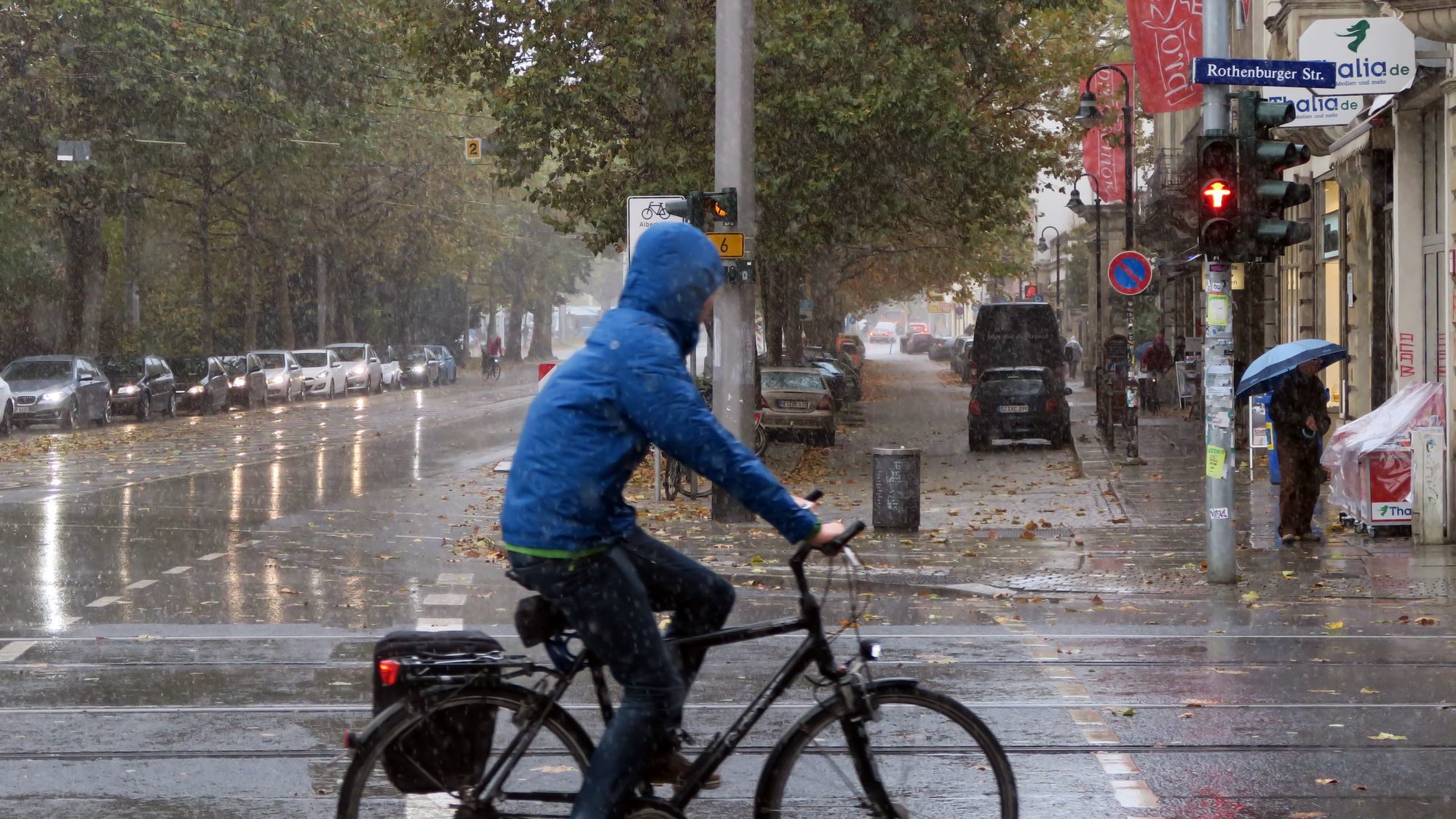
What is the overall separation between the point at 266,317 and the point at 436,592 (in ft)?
189

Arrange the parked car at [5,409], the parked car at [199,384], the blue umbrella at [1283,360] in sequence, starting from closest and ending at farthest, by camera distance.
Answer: the blue umbrella at [1283,360] → the parked car at [5,409] → the parked car at [199,384]

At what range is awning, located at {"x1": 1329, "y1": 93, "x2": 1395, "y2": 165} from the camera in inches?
655

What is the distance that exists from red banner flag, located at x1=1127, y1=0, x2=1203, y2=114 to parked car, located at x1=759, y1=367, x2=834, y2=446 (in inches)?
319

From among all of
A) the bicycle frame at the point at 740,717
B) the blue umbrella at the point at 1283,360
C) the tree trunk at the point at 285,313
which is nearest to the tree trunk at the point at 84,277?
the tree trunk at the point at 285,313

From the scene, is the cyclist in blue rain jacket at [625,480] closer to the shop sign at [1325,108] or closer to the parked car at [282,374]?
the shop sign at [1325,108]

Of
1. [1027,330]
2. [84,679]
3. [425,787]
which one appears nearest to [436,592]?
[84,679]

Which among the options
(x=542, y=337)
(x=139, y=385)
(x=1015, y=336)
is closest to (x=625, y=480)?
(x=1015, y=336)

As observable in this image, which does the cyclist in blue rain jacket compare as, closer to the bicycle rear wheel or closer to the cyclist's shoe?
the cyclist's shoe

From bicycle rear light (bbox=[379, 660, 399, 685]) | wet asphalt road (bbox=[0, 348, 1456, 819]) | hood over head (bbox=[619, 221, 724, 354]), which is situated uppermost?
hood over head (bbox=[619, 221, 724, 354])

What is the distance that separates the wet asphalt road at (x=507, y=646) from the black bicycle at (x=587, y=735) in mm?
1300

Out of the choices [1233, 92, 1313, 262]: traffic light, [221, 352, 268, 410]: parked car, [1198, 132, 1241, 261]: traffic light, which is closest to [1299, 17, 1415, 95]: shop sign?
[1233, 92, 1313, 262]: traffic light

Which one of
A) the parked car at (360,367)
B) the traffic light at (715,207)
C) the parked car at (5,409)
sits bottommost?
the parked car at (5,409)

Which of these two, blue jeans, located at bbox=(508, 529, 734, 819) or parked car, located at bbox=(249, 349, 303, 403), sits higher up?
parked car, located at bbox=(249, 349, 303, 403)

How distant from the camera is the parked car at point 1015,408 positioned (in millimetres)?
29672
